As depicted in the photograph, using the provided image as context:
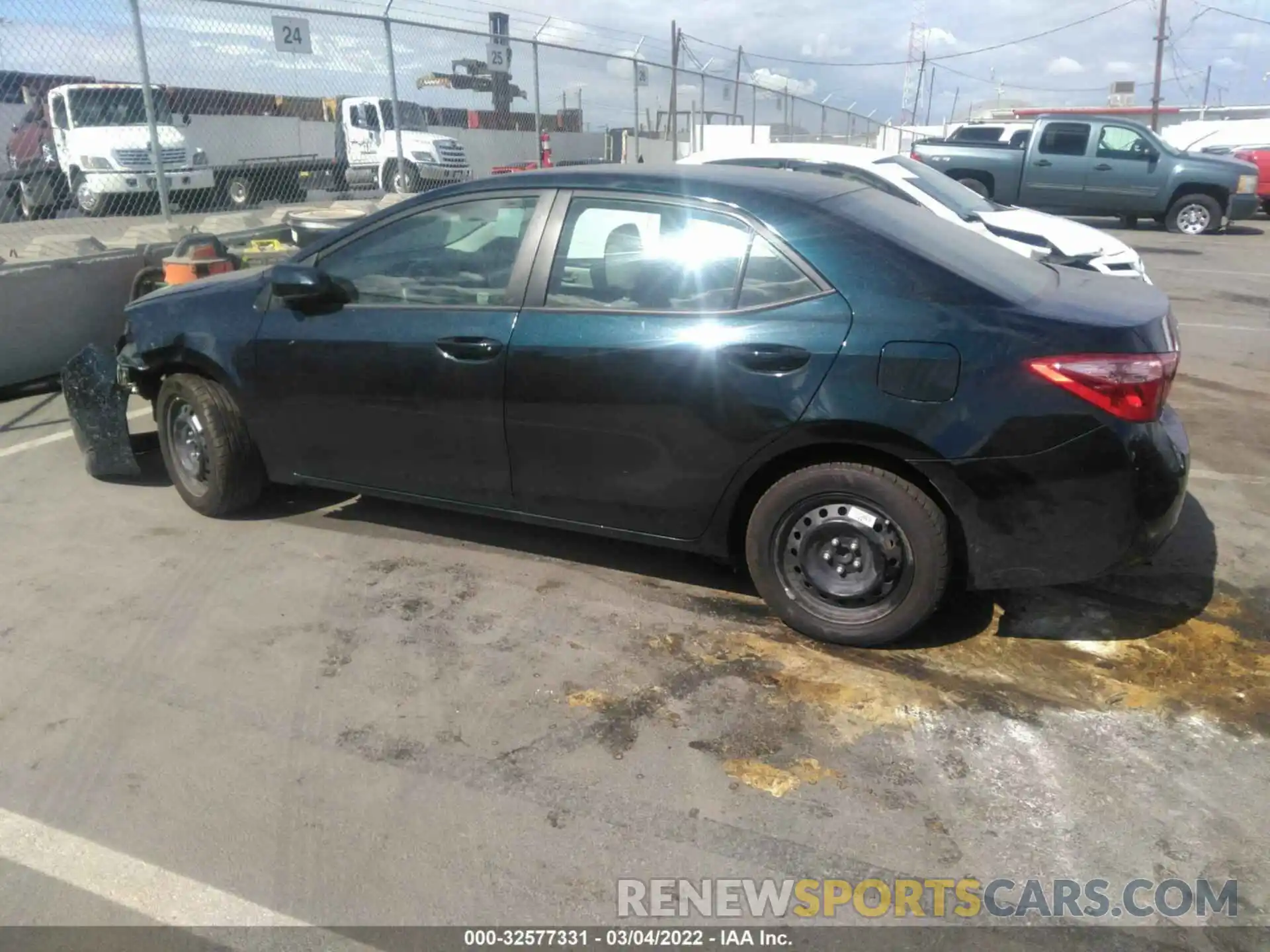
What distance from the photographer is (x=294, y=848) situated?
263 cm

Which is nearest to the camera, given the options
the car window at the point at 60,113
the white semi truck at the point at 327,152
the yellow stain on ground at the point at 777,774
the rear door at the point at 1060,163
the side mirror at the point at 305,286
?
the yellow stain on ground at the point at 777,774

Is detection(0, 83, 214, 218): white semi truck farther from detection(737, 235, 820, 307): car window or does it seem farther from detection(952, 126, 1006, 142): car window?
detection(952, 126, 1006, 142): car window

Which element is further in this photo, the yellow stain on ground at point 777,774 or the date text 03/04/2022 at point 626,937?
the yellow stain on ground at point 777,774

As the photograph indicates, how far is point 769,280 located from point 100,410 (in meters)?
3.65

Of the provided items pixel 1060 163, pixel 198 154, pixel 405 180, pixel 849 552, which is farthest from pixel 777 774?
pixel 1060 163

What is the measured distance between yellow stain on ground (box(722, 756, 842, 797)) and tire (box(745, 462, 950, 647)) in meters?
0.70

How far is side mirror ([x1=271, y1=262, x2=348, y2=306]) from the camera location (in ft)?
13.4

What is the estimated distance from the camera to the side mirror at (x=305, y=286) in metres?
4.10

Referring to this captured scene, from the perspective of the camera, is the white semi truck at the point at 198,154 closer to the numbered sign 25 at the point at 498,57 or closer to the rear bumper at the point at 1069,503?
the numbered sign 25 at the point at 498,57

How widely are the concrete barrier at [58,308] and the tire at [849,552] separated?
19.6 ft

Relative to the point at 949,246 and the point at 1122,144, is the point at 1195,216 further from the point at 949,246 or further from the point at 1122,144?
the point at 949,246

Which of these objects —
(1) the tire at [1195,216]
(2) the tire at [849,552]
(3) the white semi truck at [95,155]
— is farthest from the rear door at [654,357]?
(1) the tire at [1195,216]

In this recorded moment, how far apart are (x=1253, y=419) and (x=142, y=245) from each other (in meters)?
8.21

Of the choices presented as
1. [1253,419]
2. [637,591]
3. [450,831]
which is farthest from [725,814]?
[1253,419]
